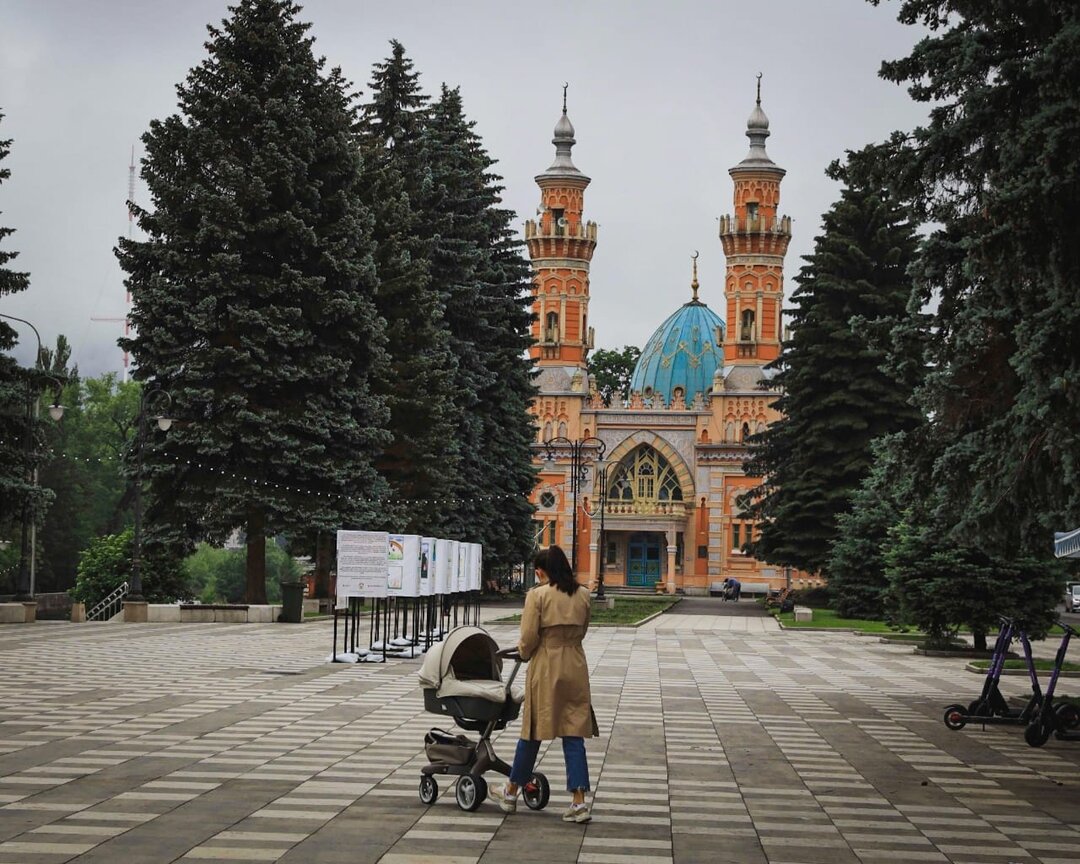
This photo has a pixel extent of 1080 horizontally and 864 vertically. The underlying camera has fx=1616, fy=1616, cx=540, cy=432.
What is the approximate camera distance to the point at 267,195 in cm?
4041

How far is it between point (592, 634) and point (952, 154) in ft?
→ 77.6

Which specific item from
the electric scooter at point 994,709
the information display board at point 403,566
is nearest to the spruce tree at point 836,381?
the information display board at point 403,566

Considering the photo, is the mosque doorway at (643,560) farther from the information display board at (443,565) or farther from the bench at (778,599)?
the information display board at (443,565)

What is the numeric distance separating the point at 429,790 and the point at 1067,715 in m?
8.53

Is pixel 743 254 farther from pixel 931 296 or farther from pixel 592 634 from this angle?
pixel 931 296

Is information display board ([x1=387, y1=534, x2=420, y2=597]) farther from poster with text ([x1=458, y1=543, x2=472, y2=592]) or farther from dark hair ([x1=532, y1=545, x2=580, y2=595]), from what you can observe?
dark hair ([x1=532, y1=545, x2=580, y2=595])

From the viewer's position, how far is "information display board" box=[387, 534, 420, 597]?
2505cm

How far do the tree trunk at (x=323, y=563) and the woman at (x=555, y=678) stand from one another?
107ft

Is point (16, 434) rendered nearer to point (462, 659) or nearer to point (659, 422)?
point (462, 659)

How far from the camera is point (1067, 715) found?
16.9 meters

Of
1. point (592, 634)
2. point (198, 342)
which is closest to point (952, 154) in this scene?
point (592, 634)

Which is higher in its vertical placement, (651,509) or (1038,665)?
(651,509)

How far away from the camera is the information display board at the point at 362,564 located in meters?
24.5

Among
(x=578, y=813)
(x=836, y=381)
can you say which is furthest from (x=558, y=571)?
(x=836, y=381)
